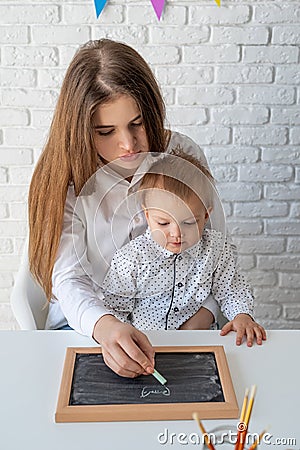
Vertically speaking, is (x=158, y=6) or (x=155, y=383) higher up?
(x=158, y=6)

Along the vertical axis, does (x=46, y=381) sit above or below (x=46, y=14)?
below

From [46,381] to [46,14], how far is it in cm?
142

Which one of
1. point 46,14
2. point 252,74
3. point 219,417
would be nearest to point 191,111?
point 252,74

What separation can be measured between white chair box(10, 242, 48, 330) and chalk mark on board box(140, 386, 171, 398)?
1.67 ft

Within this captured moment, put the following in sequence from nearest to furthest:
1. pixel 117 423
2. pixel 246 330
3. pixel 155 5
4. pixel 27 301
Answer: pixel 117 423, pixel 246 330, pixel 27 301, pixel 155 5

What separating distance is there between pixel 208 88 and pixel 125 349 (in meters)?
1.31

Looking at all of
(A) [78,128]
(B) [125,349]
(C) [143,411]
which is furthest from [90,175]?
(C) [143,411]

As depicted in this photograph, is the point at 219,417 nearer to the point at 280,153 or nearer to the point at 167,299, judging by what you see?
the point at 167,299

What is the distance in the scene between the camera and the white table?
1.00 meters

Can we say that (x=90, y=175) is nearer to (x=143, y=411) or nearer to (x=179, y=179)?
(x=179, y=179)

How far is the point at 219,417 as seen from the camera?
105 cm

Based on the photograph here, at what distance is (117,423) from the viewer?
41.0 inches

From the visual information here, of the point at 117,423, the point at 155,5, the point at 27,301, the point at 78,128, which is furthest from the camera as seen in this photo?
the point at 155,5

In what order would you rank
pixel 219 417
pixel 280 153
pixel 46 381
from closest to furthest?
1. pixel 219 417
2. pixel 46 381
3. pixel 280 153
